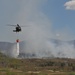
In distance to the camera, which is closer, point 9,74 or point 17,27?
point 9,74

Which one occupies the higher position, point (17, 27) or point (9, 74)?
point (17, 27)

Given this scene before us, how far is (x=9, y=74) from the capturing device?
78188mm

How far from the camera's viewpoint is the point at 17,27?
96.3 m

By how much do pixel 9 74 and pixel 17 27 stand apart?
21543 mm
